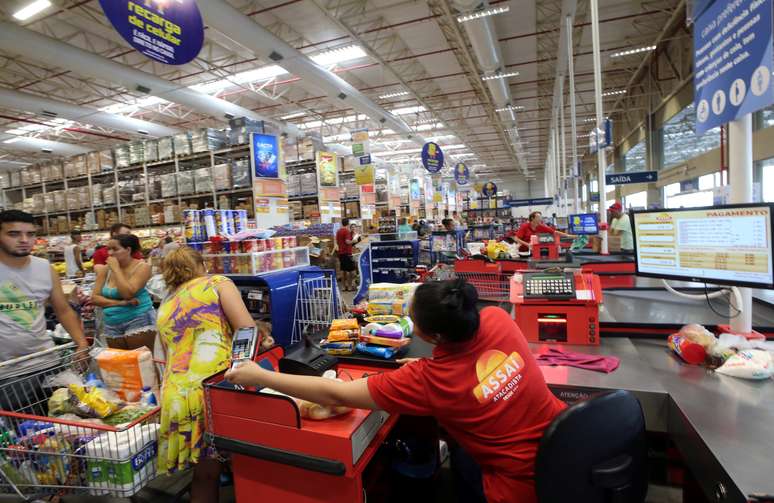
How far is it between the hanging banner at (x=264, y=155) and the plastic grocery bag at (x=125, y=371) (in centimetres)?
476

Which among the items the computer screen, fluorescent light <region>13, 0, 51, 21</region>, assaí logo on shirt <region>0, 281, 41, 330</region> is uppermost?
fluorescent light <region>13, 0, 51, 21</region>

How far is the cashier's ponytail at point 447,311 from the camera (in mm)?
1328

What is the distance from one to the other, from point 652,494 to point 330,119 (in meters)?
17.0

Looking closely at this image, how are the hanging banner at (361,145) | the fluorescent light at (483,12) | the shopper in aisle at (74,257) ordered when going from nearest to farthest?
the fluorescent light at (483,12) → the shopper in aisle at (74,257) → the hanging banner at (361,145)

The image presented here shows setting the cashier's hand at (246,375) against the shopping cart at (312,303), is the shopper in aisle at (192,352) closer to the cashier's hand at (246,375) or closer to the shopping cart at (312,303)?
the cashier's hand at (246,375)

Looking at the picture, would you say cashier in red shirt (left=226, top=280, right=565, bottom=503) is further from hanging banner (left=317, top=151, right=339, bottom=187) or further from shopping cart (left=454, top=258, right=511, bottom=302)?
hanging banner (left=317, top=151, right=339, bottom=187)

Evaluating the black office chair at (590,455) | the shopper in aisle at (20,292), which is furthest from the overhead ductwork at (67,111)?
the black office chair at (590,455)

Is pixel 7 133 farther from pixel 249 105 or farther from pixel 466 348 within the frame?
pixel 466 348

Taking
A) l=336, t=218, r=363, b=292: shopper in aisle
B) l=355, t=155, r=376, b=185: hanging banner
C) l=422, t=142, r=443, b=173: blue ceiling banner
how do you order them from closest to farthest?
l=336, t=218, r=363, b=292: shopper in aisle < l=355, t=155, r=376, b=185: hanging banner < l=422, t=142, r=443, b=173: blue ceiling banner

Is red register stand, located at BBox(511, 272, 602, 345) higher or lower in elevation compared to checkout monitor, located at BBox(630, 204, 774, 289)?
lower

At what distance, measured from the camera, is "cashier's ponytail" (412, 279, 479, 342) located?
1.33m

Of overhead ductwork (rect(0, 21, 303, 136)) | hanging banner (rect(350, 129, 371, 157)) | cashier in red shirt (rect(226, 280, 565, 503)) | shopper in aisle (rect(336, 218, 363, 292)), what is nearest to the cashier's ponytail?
cashier in red shirt (rect(226, 280, 565, 503))

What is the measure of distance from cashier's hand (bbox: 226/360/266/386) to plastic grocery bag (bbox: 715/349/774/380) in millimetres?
1983

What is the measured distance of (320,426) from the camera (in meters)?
1.53
